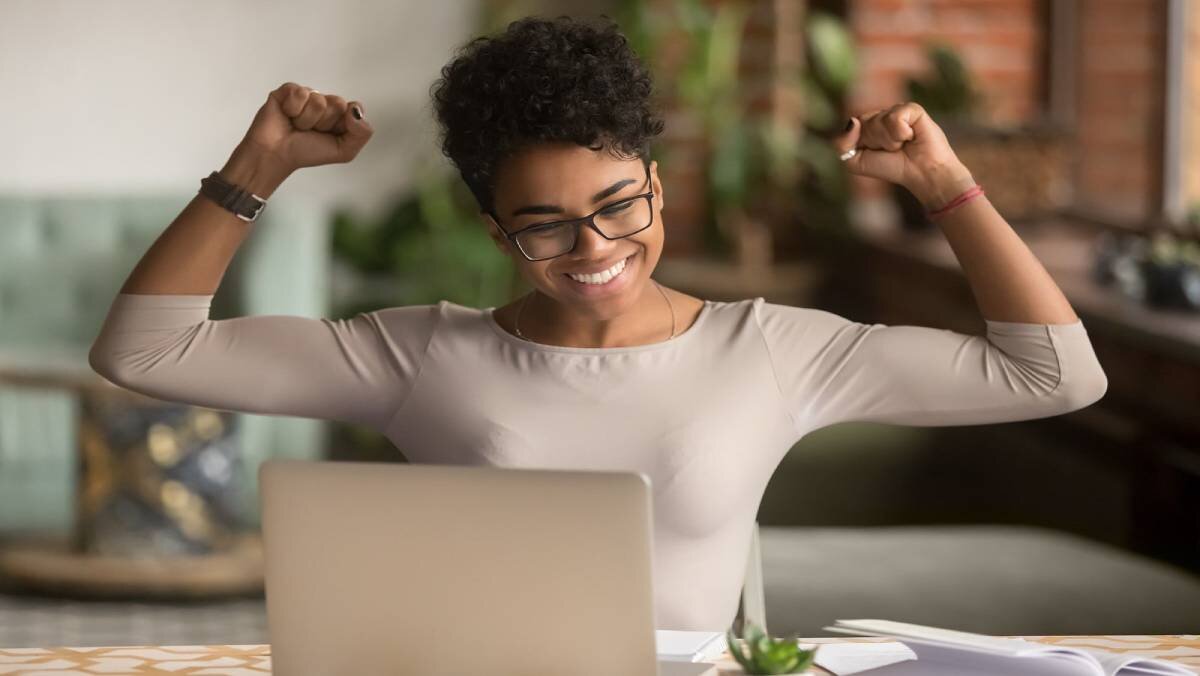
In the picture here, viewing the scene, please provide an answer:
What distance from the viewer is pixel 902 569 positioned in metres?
2.79

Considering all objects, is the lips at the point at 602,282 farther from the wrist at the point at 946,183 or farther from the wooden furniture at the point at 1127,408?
the wooden furniture at the point at 1127,408

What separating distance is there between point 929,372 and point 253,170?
74 cm

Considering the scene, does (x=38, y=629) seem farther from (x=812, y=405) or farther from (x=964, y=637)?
(x=964, y=637)

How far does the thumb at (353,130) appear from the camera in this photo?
1625 millimetres

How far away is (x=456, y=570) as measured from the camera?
116cm

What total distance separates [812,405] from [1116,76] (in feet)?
9.72

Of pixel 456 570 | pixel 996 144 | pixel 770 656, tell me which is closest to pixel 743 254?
pixel 996 144

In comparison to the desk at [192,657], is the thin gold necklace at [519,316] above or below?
above

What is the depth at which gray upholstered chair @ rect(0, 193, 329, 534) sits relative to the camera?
4113 millimetres

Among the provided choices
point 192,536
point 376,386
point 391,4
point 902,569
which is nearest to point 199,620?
→ point 192,536

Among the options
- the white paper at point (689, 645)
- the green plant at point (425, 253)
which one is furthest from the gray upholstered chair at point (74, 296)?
the white paper at point (689, 645)

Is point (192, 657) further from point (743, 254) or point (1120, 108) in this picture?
point (743, 254)

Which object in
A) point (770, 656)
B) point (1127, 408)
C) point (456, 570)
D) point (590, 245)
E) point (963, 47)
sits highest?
point (963, 47)

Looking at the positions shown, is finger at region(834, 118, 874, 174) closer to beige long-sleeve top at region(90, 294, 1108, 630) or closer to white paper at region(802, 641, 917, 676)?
beige long-sleeve top at region(90, 294, 1108, 630)
